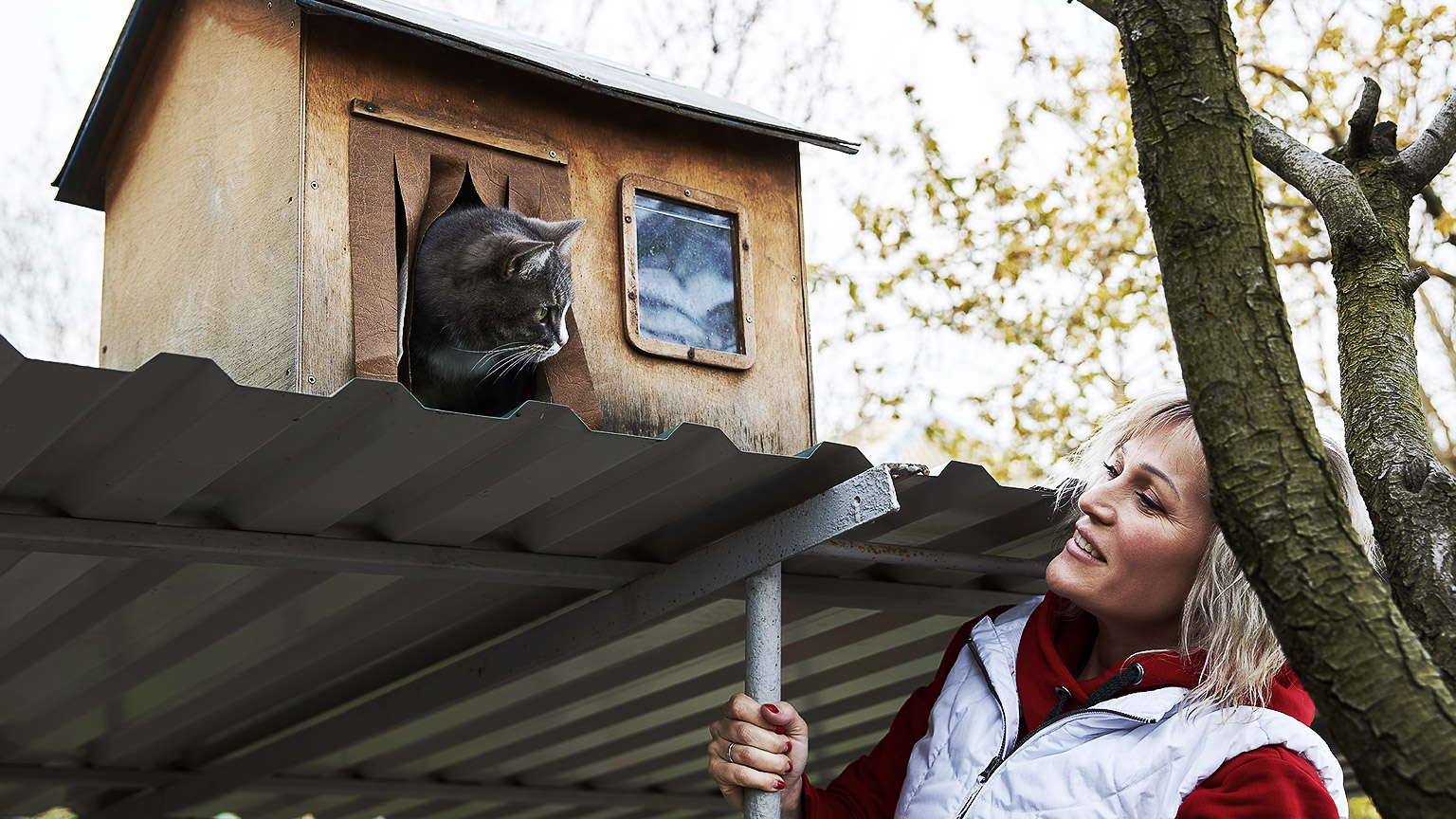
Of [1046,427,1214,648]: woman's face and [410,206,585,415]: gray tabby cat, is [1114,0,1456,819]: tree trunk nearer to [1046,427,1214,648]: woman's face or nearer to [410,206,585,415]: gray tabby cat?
[1046,427,1214,648]: woman's face

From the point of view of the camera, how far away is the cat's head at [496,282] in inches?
133

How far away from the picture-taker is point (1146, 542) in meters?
2.07

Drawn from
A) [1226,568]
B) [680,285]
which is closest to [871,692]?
[680,285]

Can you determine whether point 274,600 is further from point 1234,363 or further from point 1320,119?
point 1320,119

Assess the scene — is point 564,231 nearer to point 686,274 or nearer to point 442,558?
point 686,274

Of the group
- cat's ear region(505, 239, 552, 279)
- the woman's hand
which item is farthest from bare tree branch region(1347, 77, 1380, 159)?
cat's ear region(505, 239, 552, 279)

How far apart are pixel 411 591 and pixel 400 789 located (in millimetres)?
1884

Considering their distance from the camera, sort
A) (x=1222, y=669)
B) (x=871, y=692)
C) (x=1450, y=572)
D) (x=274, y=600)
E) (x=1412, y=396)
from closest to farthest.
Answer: (x=1222, y=669)
(x=1450, y=572)
(x=1412, y=396)
(x=274, y=600)
(x=871, y=692)

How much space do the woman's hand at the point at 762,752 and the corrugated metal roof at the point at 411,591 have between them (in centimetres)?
29

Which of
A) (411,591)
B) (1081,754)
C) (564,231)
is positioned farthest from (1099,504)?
(564,231)

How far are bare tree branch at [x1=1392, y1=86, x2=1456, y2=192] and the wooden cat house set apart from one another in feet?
5.18

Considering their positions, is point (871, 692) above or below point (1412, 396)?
below

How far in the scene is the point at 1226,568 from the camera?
201cm

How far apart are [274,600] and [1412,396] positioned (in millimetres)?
2509
